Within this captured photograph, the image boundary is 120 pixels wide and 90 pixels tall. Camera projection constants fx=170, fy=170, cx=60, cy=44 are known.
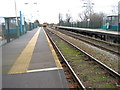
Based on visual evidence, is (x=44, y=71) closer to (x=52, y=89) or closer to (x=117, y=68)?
(x=52, y=89)

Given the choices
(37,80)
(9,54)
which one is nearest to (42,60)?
(9,54)

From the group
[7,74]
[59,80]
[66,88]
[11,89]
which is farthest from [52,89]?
[7,74]

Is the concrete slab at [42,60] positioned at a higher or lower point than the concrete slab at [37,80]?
higher

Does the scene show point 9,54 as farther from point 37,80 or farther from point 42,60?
point 37,80

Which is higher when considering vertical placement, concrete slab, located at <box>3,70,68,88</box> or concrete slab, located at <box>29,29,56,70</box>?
concrete slab, located at <box>29,29,56,70</box>

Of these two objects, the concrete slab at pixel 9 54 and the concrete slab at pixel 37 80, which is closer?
the concrete slab at pixel 37 80

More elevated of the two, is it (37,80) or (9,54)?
(9,54)

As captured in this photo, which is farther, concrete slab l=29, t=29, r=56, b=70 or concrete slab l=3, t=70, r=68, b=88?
concrete slab l=29, t=29, r=56, b=70

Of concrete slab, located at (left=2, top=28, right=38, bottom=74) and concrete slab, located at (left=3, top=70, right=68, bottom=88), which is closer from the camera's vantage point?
concrete slab, located at (left=3, top=70, right=68, bottom=88)

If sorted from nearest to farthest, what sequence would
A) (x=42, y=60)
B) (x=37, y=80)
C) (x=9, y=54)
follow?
(x=37, y=80), (x=42, y=60), (x=9, y=54)

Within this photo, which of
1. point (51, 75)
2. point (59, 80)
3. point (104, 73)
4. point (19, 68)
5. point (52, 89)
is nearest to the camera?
point (52, 89)

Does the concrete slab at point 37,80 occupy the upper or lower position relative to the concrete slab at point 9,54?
lower

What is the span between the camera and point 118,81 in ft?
18.5

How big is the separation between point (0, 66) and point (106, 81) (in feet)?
15.2
